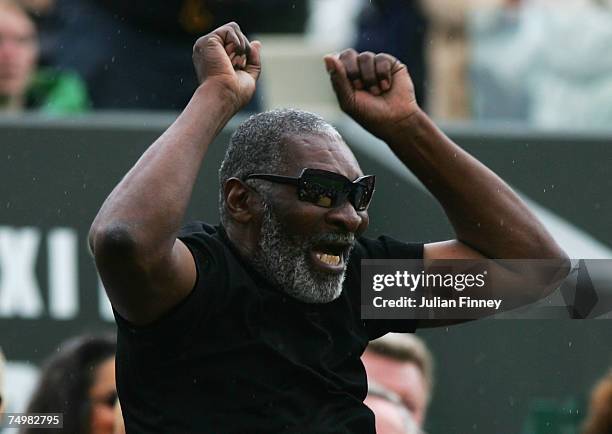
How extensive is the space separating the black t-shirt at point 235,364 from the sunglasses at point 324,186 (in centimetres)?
24

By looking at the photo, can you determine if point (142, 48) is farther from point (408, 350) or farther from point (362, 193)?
point (362, 193)

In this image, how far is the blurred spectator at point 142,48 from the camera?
6715 millimetres

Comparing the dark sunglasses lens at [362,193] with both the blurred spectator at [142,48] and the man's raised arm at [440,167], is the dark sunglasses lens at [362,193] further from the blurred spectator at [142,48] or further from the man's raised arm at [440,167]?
the blurred spectator at [142,48]

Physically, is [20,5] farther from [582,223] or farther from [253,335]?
[253,335]

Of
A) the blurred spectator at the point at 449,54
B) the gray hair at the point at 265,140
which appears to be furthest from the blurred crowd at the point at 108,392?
the blurred spectator at the point at 449,54

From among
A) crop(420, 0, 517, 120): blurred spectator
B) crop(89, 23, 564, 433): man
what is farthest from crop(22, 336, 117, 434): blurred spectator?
crop(420, 0, 517, 120): blurred spectator

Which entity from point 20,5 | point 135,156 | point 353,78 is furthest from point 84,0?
point 353,78

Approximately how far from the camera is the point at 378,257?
389 centimetres

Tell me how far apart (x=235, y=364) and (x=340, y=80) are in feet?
2.85

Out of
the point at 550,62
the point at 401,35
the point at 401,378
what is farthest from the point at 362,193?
the point at 401,35

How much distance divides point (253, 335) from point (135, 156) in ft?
8.26

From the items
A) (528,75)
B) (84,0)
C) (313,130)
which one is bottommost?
(528,75)

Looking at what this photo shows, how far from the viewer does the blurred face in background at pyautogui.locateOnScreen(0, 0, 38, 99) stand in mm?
6875

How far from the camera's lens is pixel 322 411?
3.55 meters
